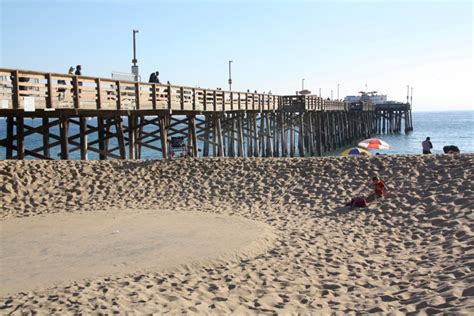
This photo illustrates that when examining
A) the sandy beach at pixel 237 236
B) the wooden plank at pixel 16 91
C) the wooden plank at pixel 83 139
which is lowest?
the sandy beach at pixel 237 236

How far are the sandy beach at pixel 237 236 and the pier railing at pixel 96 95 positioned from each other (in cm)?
185

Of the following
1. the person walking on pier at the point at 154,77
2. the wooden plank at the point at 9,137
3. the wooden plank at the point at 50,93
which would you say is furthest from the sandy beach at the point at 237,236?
the person walking on pier at the point at 154,77

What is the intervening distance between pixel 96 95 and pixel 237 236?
7413mm

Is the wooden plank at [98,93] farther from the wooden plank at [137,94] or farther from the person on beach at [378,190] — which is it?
the person on beach at [378,190]

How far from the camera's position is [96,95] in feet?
46.1

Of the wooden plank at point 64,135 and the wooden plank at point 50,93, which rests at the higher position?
the wooden plank at point 50,93

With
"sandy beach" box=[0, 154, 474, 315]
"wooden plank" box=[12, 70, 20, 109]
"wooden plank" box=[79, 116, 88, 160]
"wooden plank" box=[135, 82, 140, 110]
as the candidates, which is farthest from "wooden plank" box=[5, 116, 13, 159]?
"wooden plank" box=[12, 70, 20, 109]

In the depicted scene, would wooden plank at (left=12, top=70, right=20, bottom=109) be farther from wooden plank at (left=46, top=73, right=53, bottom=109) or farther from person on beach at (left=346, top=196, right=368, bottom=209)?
person on beach at (left=346, top=196, right=368, bottom=209)

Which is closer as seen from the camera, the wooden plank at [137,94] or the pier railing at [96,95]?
the pier railing at [96,95]

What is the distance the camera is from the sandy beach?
5953 millimetres

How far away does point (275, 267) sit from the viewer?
285 inches

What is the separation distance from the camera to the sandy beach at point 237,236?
595 centimetres

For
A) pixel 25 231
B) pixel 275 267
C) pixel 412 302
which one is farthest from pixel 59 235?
pixel 412 302

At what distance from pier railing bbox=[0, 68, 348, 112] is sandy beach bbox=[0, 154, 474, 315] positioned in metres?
1.85
